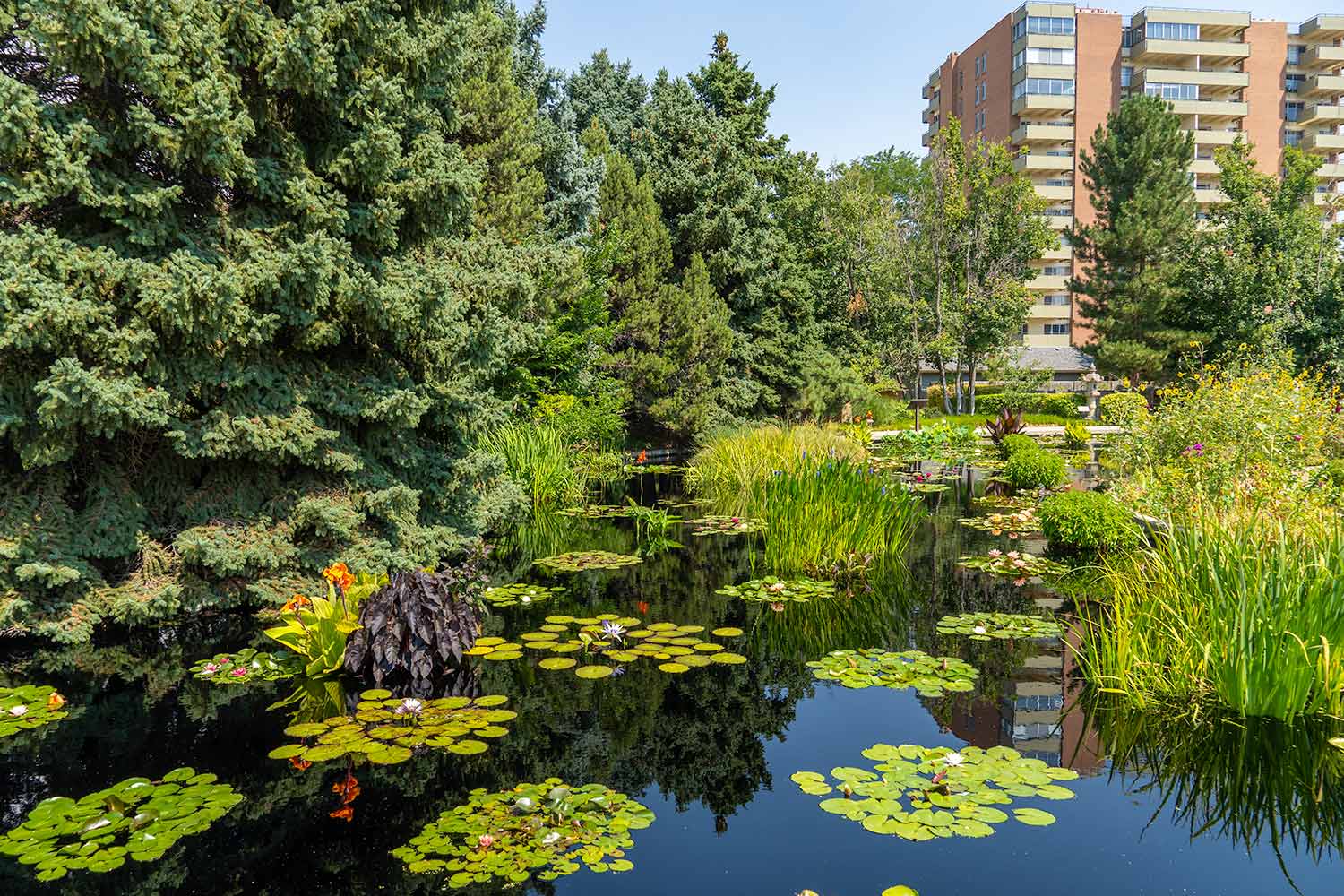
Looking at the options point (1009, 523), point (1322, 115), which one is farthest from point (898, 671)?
point (1322, 115)

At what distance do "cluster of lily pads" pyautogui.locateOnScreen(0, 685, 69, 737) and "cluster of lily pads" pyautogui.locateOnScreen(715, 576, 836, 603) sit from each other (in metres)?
5.43

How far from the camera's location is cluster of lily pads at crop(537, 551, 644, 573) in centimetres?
951

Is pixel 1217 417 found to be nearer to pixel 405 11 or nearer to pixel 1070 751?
pixel 1070 751

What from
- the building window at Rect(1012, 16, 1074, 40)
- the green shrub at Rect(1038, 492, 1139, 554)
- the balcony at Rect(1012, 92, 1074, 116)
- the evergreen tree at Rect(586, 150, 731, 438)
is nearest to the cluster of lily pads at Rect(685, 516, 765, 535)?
the green shrub at Rect(1038, 492, 1139, 554)

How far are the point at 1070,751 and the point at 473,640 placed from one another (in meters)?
→ 4.29

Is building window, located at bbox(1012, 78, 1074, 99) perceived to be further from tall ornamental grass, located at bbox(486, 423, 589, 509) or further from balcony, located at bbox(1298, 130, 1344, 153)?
tall ornamental grass, located at bbox(486, 423, 589, 509)

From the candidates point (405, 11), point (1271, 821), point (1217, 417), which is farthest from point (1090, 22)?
point (1271, 821)

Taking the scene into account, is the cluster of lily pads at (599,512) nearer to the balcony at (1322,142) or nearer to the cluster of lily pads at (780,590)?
the cluster of lily pads at (780,590)

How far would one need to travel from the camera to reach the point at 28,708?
18.2 ft

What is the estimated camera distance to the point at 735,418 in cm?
2297

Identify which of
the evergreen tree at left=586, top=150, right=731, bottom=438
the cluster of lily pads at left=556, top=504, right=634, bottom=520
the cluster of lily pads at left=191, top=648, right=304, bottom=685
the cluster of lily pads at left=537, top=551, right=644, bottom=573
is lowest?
the cluster of lily pads at left=191, top=648, right=304, bottom=685

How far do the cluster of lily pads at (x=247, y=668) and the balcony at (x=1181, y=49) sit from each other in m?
66.2

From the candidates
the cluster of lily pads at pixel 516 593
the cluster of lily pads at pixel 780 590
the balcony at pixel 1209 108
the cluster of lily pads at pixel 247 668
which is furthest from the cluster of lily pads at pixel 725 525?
the balcony at pixel 1209 108

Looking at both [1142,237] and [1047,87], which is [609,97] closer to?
[1142,237]
